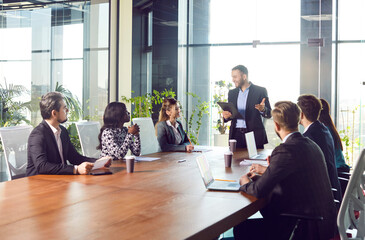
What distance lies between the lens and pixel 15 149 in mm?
3688

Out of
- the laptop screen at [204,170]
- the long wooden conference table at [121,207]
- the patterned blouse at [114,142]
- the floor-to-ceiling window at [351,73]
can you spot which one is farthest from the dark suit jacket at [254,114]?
the laptop screen at [204,170]

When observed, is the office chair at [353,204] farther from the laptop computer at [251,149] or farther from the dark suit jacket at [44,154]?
the dark suit jacket at [44,154]

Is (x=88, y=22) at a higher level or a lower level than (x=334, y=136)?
higher

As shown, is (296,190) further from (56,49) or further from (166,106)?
(56,49)

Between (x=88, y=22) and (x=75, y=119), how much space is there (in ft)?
5.48

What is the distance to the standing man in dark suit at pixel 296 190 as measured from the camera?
2564 millimetres

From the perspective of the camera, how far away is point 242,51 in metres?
8.06

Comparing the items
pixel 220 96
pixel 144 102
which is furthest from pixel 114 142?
pixel 220 96

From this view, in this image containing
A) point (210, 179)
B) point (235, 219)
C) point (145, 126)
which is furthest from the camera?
point (145, 126)

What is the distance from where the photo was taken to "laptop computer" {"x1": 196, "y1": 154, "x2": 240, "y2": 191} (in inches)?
107

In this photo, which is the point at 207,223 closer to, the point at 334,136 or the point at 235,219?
the point at 235,219

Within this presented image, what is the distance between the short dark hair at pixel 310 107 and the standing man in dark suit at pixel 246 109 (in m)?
1.54

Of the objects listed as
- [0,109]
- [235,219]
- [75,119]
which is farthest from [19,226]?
[75,119]

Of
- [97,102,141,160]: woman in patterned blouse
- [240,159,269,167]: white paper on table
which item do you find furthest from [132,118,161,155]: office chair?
[240,159,269,167]: white paper on table
